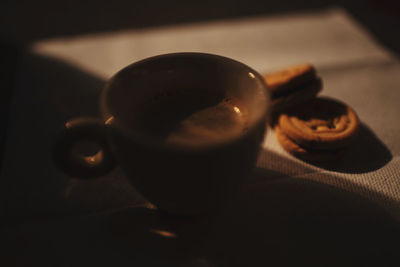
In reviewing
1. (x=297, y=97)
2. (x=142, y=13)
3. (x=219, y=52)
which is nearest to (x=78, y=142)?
(x=297, y=97)

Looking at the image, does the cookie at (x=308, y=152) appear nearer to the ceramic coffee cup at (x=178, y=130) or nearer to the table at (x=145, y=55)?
the table at (x=145, y=55)

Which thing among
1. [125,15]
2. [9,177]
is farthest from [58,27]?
[9,177]

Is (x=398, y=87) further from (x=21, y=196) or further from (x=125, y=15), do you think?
(x=125, y=15)

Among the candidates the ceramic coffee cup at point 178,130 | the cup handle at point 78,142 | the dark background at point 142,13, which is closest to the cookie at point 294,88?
the ceramic coffee cup at point 178,130

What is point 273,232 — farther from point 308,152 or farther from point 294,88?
point 294,88

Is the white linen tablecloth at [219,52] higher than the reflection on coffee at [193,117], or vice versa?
the reflection on coffee at [193,117]

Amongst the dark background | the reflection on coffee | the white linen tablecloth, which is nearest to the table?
the white linen tablecloth

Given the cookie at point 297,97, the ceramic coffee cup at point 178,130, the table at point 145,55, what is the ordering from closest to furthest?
the ceramic coffee cup at point 178,130 → the table at point 145,55 → the cookie at point 297,97

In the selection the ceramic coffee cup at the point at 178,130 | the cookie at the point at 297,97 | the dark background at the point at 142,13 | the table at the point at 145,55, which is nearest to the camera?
the ceramic coffee cup at the point at 178,130

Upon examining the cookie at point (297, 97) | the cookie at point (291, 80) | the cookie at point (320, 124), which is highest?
the cookie at point (291, 80)
